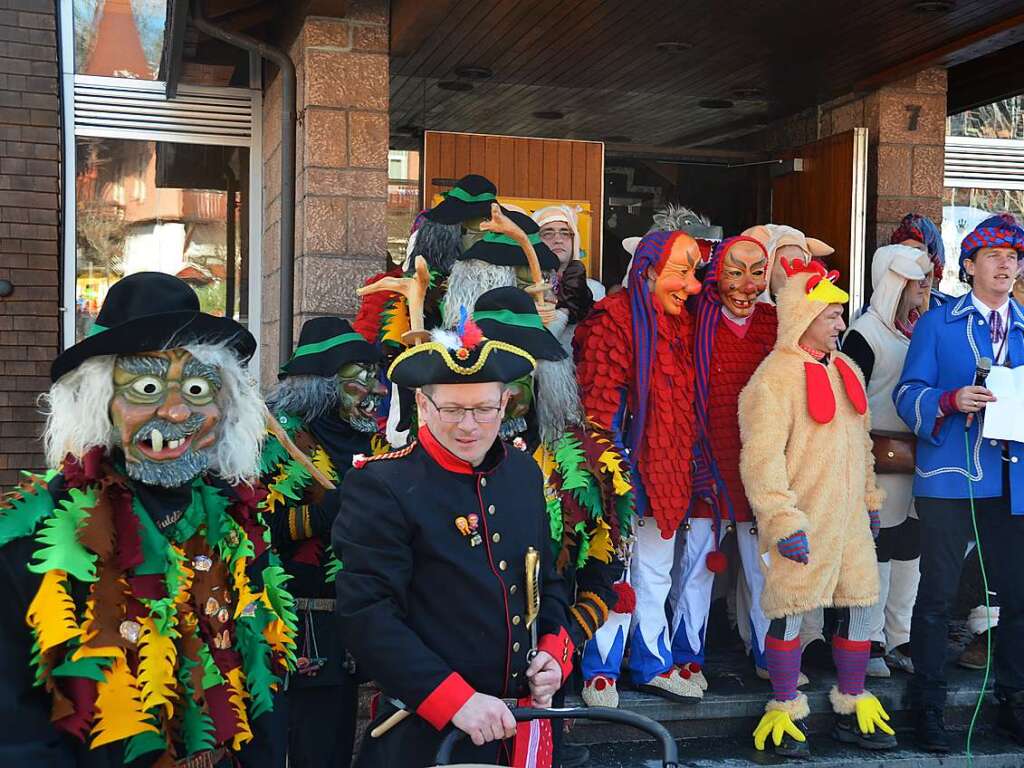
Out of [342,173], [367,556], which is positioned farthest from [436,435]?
[342,173]

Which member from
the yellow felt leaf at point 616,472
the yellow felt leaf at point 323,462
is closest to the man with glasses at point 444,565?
the yellow felt leaf at point 616,472

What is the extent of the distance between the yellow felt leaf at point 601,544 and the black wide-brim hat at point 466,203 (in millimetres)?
1397

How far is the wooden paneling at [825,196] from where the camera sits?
6.59 m

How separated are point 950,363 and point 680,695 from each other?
1704 mm

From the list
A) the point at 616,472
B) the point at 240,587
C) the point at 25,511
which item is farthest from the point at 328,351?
the point at 25,511

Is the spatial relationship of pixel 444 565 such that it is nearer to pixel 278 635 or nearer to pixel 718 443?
pixel 278 635

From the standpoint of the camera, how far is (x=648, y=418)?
4367 millimetres

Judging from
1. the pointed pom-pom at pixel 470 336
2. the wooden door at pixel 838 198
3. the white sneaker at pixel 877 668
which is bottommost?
the white sneaker at pixel 877 668

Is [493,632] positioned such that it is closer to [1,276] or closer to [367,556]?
[367,556]

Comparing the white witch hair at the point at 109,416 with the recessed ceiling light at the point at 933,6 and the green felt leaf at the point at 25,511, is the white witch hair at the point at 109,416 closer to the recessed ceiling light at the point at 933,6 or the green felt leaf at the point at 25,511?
the green felt leaf at the point at 25,511

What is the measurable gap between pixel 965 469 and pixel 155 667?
10.6 feet

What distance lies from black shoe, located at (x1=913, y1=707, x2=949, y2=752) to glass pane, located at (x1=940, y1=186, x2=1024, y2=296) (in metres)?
3.97

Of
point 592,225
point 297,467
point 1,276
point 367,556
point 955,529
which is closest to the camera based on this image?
point 367,556

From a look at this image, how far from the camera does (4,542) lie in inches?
82.4
